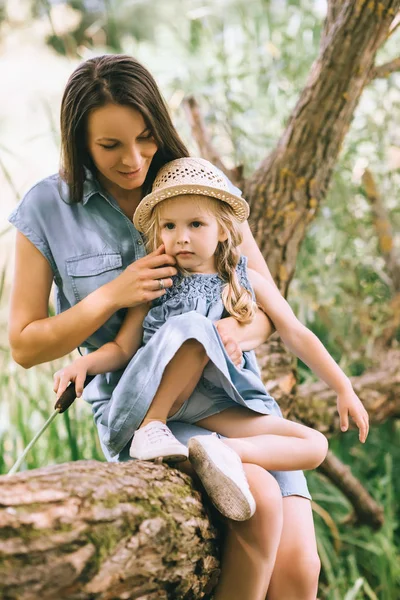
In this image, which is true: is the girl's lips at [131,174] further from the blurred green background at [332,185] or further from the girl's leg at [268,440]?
the blurred green background at [332,185]

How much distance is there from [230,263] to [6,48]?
4927 millimetres

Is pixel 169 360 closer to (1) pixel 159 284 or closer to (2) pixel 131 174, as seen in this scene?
(1) pixel 159 284

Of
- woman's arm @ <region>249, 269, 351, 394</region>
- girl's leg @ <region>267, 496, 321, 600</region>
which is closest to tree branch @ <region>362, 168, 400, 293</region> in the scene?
woman's arm @ <region>249, 269, 351, 394</region>

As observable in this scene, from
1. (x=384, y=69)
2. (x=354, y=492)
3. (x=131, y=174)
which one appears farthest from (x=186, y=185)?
(x=354, y=492)

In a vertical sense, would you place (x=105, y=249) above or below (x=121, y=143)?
below

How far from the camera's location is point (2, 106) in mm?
6000

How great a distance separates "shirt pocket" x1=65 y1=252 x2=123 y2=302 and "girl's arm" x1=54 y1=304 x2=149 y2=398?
0.11m

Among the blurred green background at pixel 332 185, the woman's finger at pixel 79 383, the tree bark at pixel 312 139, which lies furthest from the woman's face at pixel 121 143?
the blurred green background at pixel 332 185

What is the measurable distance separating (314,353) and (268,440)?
0.29 metres

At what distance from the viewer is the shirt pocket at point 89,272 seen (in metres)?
1.69

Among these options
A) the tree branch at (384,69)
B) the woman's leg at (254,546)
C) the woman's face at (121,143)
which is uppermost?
the tree branch at (384,69)

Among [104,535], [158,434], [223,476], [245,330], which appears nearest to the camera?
[104,535]

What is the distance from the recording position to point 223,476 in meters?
1.25

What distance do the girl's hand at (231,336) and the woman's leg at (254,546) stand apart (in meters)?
0.26
